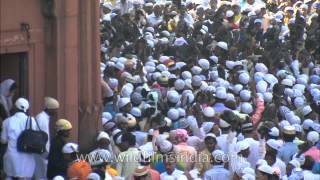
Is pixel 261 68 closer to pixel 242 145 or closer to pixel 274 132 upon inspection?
pixel 274 132

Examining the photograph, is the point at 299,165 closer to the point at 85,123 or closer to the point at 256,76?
the point at 85,123

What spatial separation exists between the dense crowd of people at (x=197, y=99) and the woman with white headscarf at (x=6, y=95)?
0.02 metres

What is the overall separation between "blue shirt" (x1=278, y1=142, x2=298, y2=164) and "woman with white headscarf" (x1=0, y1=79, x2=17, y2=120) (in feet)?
11.3

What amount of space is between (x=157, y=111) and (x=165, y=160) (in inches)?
105

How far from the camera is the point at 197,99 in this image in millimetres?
13117

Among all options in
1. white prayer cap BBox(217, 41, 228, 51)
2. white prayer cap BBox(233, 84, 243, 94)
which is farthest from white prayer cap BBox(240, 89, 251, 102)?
white prayer cap BBox(217, 41, 228, 51)

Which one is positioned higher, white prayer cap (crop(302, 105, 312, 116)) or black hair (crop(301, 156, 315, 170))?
black hair (crop(301, 156, 315, 170))

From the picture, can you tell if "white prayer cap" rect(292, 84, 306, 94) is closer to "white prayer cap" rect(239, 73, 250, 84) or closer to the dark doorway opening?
"white prayer cap" rect(239, 73, 250, 84)

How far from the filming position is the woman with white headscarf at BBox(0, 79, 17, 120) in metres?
10.5

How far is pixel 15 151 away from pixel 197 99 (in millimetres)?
4130

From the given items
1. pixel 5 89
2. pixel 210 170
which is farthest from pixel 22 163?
pixel 210 170

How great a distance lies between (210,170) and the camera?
380 inches

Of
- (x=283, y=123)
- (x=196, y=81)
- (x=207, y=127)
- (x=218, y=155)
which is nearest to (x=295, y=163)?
(x=218, y=155)

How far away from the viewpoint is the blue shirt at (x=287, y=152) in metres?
10.6
